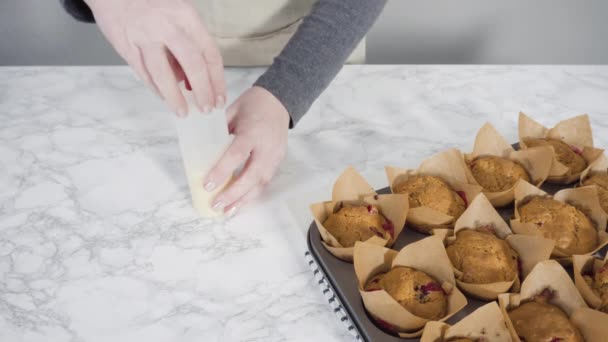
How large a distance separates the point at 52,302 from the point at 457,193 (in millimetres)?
664

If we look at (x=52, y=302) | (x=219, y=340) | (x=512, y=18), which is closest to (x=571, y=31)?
(x=512, y=18)

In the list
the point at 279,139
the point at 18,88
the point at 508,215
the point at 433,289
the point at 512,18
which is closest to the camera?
the point at 433,289

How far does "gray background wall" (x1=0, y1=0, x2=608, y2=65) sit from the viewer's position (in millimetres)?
1839

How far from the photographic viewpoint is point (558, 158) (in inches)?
36.1

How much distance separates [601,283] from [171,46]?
67 cm

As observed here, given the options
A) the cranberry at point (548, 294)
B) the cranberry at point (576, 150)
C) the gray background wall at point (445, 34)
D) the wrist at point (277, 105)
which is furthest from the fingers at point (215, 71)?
the gray background wall at point (445, 34)

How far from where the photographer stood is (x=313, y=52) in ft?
3.33

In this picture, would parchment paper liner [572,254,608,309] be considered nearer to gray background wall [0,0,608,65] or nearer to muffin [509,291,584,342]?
muffin [509,291,584,342]

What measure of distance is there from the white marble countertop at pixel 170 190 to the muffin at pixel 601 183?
243mm

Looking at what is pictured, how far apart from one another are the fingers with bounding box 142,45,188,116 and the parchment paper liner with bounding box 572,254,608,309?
0.59m

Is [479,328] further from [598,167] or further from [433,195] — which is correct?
[598,167]

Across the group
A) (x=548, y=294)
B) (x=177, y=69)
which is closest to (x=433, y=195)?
(x=548, y=294)

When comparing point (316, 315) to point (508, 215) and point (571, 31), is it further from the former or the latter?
point (571, 31)

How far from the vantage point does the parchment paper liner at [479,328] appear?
0.65m
